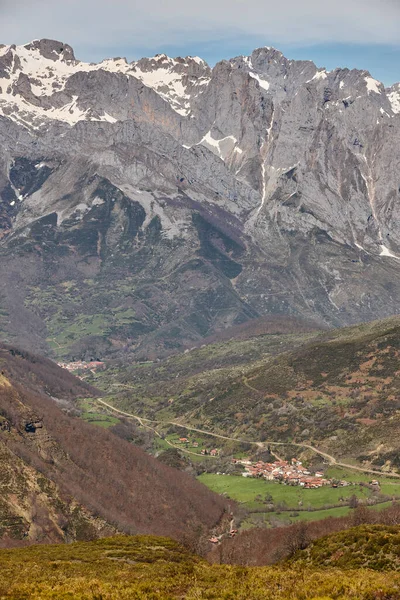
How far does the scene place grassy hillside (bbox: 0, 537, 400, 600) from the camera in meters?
66.1

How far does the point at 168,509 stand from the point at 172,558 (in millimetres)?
87438

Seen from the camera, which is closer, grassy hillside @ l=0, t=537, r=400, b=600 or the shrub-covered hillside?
grassy hillside @ l=0, t=537, r=400, b=600

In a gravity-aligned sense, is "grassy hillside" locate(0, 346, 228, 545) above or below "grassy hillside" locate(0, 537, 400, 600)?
below

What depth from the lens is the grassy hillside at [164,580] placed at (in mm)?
66062

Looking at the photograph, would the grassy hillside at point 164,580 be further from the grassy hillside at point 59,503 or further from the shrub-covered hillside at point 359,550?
the grassy hillside at point 59,503

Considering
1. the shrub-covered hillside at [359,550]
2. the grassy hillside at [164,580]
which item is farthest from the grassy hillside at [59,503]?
the shrub-covered hillside at [359,550]

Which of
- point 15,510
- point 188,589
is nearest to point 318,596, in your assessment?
point 188,589

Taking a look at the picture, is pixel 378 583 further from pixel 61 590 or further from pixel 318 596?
pixel 61 590

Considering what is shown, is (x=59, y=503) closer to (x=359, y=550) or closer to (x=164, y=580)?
(x=359, y=550)

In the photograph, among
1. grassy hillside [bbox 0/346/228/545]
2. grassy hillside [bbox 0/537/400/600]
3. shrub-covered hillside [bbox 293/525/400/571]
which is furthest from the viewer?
grassy hillside [bbox 0/346/228/545]

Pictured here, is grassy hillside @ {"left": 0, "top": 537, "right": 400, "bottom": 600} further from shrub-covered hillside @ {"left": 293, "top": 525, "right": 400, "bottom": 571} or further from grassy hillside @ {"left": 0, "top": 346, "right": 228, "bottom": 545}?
grassy hillside @ {"left": 0, "top": 346, "right": 228, "bottom": 545}

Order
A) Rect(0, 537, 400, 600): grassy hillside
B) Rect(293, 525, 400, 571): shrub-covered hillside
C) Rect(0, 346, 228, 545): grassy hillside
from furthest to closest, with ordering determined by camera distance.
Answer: Rect(0, 346, 228, 545): grassy hillside < Rect(293, 525, 400, 571): shrub-covered hillside < Rect(0, 537, 400, 600): grassy hillside

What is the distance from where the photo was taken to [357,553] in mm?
93688

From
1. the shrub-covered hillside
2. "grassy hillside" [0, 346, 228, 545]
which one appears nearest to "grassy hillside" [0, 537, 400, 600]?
the shrub-covered hillside
